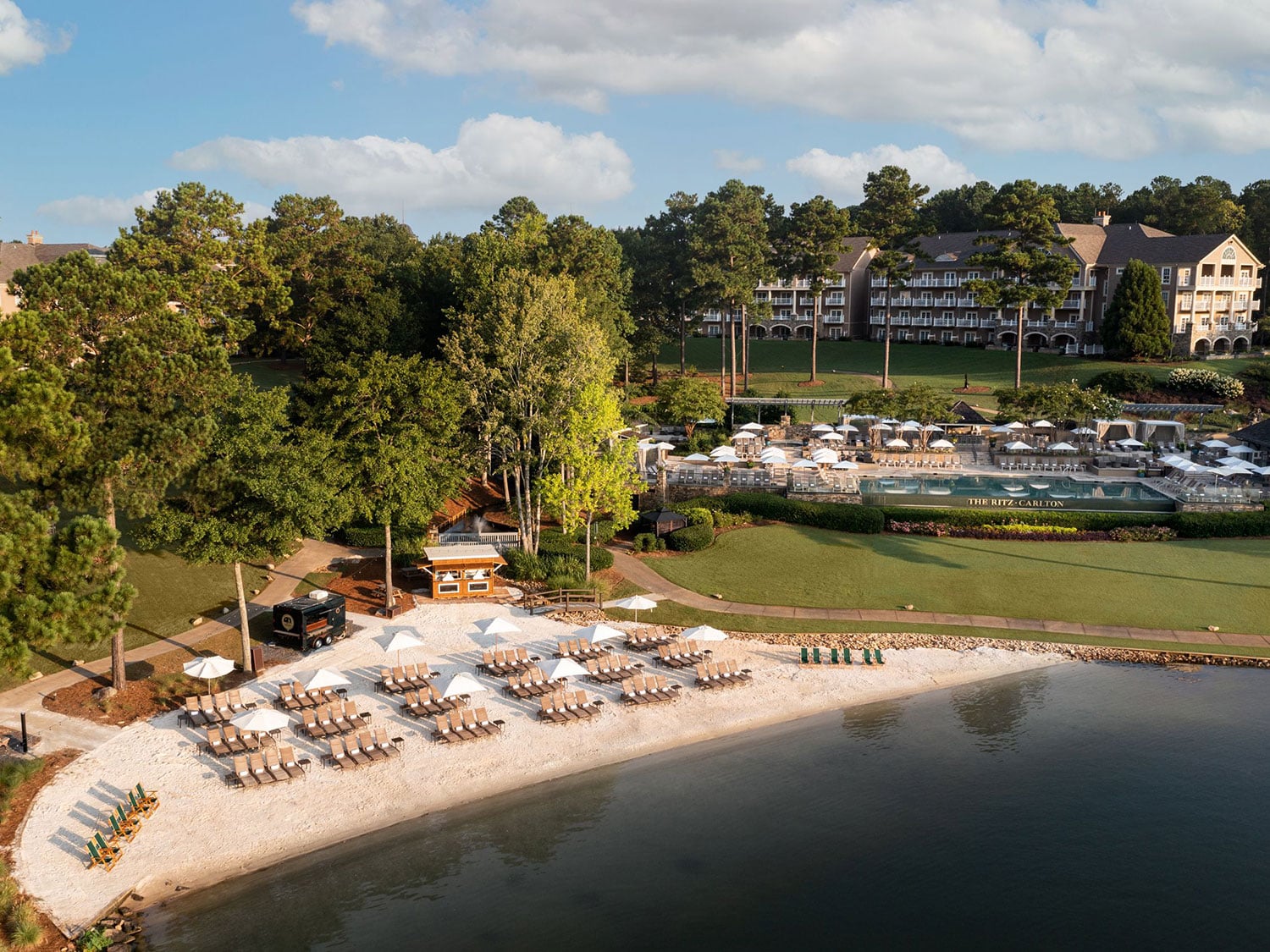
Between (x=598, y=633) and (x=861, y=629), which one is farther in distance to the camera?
(x=861, y=629)

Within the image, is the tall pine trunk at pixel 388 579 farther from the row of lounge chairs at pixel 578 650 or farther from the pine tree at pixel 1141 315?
the pine tree at pixel 1141 315

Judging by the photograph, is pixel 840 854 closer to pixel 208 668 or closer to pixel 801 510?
pixel 208 668

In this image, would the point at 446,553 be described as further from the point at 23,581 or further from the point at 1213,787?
the point at 1213,787

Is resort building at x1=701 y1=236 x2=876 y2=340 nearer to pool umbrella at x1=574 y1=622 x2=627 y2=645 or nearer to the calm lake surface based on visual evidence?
pool umbrella at x1=574 y1=622 x2=627 y2=645

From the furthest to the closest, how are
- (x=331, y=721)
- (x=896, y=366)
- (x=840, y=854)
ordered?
1. (x=896, y=366)
2. (x=331, y=721)
3. (x=840, y=854)

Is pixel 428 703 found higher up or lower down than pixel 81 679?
lower down

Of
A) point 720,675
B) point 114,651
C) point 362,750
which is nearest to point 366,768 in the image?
point 362,750
